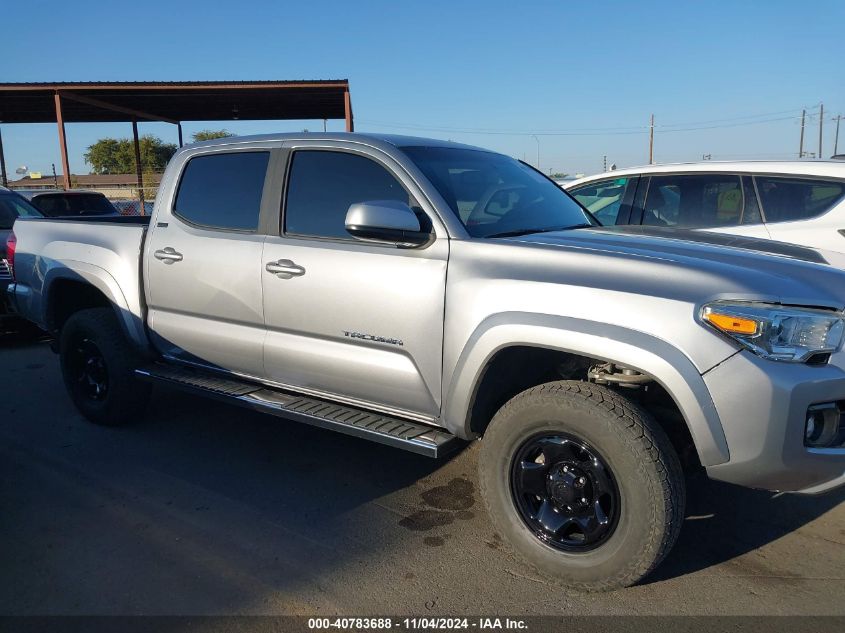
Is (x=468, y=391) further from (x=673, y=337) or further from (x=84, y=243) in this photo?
(x=84, y=243)

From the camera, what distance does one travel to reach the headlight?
2350mm

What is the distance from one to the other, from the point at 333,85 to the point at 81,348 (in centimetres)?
1391

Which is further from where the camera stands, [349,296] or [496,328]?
[349,296]

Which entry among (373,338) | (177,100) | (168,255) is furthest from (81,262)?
(177,100)

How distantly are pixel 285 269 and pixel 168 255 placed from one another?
1065 millimetres

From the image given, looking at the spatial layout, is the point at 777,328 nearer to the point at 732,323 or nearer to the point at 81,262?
the point at 732,323

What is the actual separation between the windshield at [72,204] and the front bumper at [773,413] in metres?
10.2

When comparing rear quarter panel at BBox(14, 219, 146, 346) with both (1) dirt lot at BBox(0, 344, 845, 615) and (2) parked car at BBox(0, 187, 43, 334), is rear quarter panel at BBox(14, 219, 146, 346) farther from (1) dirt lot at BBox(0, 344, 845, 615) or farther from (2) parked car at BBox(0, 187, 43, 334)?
(2) parked car at BBox(0, 187, 43, 334)

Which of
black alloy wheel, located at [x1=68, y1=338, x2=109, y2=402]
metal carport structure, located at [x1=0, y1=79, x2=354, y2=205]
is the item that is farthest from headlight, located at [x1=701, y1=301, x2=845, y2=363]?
metal carport structure, located at [x1=0, y1=79, x2=354, y2=205]

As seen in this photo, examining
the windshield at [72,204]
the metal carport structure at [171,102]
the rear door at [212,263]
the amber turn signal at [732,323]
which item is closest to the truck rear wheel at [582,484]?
the amber turn signal at [732,323]

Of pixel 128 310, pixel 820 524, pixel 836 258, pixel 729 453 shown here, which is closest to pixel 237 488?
pixel 128 310

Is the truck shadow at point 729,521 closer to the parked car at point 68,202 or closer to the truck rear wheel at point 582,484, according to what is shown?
the truck rear wheel at point 582,484

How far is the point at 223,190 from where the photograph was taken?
13.5 feet

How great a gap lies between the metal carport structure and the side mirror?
15.3m
